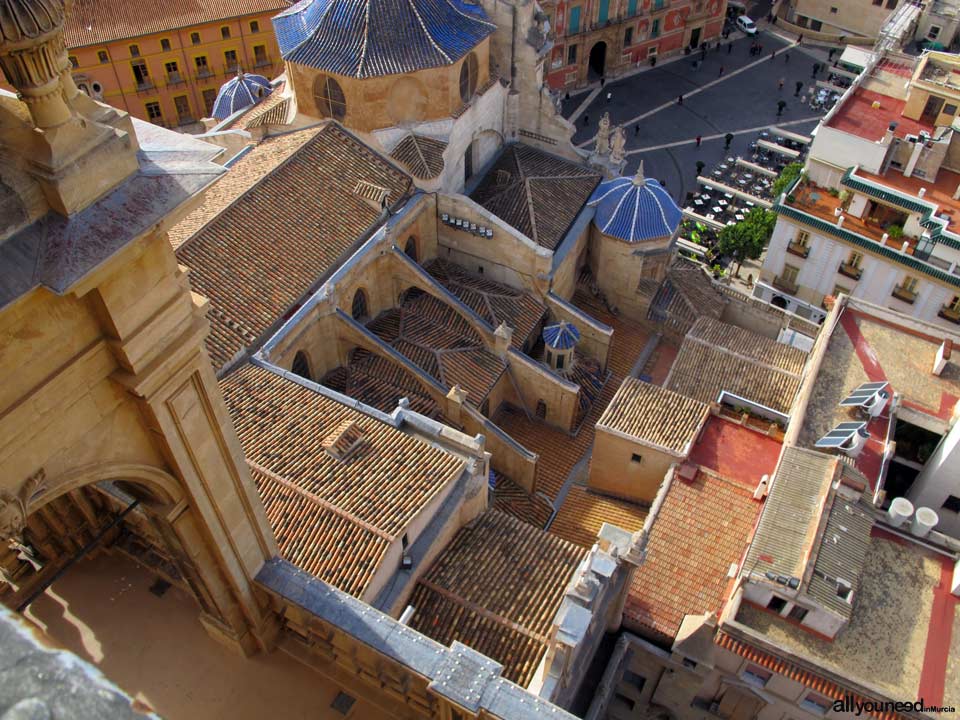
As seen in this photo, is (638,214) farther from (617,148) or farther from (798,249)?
(798,249)

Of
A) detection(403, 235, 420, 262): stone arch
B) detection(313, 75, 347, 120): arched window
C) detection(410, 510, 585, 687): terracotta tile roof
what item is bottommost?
detection(410, 510, 585, 687): terracotta tile roof

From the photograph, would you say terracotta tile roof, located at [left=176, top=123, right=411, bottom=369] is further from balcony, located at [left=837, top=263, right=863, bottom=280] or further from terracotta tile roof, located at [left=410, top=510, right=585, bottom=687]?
A: balcony, located at [left=837, top=263, right=863, bottom=280]

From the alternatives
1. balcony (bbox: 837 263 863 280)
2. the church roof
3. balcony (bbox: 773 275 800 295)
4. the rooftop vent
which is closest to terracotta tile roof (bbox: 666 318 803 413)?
balcony (bbox: 837 263 863 280)


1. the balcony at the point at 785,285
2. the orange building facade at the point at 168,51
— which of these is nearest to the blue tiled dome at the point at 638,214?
the balcony at the point at 785,285

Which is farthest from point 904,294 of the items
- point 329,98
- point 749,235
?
point 329,98

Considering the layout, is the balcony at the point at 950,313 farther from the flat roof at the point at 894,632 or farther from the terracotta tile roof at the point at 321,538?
the terracotta tile roof at the point at 321,538

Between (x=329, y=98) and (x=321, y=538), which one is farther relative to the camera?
(x=329, y=98)
